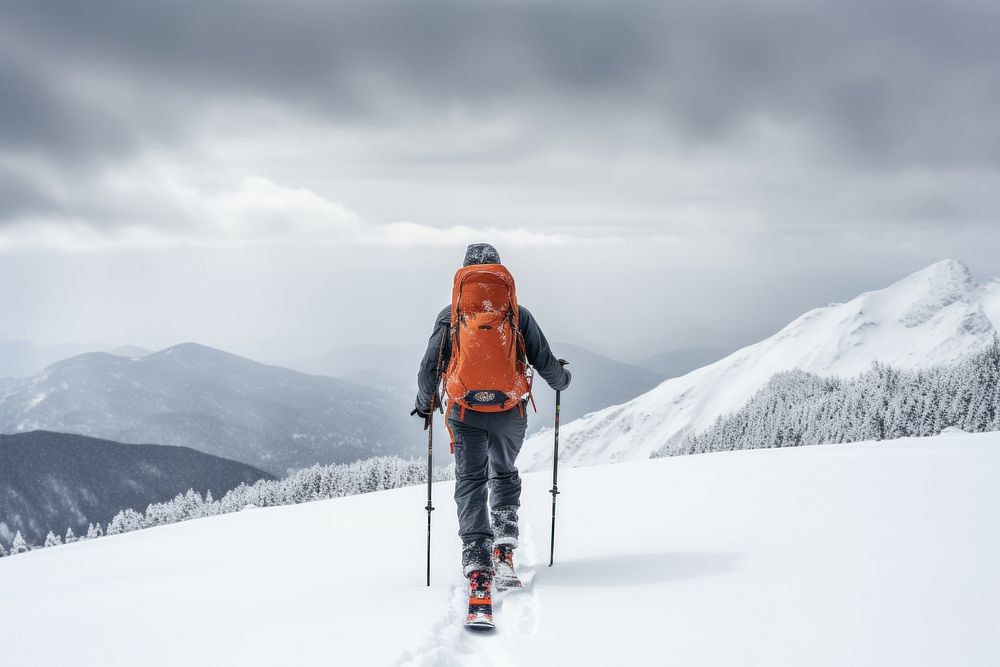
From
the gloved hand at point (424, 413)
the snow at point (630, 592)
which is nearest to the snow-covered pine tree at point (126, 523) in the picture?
the snow at point (630, 592)

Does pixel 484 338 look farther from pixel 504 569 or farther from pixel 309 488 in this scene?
pixel 309 488

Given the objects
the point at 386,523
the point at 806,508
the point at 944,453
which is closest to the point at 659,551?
the point at 806,508

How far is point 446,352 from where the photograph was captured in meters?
6.70

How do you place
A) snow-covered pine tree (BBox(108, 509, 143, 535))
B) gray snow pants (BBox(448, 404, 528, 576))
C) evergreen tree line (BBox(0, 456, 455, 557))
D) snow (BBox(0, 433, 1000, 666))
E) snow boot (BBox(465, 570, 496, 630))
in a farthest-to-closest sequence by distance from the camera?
snow-covered pine tree (BBox(108, 509, 143, 535)), evergreen tree line (BBox(0, 456, 455, 557)), gray snow pants (BBox(448, 404, 528, 576)), snow boot (BBox(465, 570, 496, 630)), snow (BBox(0, 433, 1000, 666))

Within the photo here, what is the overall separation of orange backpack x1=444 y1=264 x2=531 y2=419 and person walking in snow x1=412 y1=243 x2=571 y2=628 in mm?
11

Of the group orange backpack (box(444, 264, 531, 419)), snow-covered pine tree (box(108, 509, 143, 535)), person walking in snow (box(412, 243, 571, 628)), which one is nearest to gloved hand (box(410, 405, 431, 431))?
person walking in snow (box(412, 243, 571, 628))

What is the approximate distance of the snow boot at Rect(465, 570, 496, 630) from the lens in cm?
527

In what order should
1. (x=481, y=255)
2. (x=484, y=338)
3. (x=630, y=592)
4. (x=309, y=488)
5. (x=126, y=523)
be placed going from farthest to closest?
(x=126, y=523)
(x=309, y=488)
(x=481, y=255)
(x=484, y=338)
(x=630, y=592)

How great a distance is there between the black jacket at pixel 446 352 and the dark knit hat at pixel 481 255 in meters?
0.61

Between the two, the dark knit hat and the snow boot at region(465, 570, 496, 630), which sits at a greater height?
the dark knit hat

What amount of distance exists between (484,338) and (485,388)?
0.55 meters

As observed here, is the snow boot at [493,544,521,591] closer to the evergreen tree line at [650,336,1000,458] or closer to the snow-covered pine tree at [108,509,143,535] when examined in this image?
the evergreen tree line at [650,336,1000,458]

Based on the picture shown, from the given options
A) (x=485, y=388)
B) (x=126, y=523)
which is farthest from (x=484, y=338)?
(x=126, y=523)

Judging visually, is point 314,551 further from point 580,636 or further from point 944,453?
point 944,453
